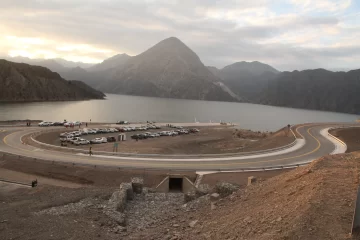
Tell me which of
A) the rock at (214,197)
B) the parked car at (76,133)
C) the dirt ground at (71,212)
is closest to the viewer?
the dirt ground at (71,212)

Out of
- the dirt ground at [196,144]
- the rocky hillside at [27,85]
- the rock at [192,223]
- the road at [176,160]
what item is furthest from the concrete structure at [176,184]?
the rocky hillside at [27,85]

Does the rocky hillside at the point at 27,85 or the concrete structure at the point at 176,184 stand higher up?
the rocky hillside at the point at 27,85

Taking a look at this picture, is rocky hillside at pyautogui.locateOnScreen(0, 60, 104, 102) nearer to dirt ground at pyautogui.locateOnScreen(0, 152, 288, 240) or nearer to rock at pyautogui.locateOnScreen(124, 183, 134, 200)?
dirt ground at pyautogui.locateOnScreen(0, 152, 288, 240)

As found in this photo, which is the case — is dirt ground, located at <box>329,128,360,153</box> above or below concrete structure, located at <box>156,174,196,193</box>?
above

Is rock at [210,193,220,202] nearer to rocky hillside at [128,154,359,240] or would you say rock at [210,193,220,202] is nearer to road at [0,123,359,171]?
rocky hillside at [128,154,359,240]

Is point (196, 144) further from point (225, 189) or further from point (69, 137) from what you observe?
point (225, 189)

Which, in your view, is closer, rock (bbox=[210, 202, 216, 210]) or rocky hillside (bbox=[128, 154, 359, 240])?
rocky hillside (bbox=[128, 154, 359, 240])

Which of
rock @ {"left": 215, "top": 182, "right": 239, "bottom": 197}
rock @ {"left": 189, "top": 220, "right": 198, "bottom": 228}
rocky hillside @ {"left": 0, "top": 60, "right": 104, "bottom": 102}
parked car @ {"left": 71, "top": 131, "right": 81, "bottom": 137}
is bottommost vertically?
parked car @ {"left": 71, "top": 131, "right": 81, "bottom": 137}

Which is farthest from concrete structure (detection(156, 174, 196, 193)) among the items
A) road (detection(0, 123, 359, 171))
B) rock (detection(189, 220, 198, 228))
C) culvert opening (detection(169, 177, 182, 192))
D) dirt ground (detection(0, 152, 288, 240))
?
rock (detection(189, 220, 198, 228))

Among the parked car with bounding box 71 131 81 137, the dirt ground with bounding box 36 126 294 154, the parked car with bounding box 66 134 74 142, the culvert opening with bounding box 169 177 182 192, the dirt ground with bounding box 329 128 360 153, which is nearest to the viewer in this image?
the culvert opening with bounding box 169 177 182 192

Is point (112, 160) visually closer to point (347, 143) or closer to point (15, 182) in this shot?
point (15, 182)

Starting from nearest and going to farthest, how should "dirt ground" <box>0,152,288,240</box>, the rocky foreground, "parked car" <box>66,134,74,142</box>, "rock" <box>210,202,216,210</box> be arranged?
the rocky foreground, "dirt ground" <box>0,152,288,240</box>, "rock" <box>210,202,216,210</box>, "parked car" <box>66,134,74,142</box>

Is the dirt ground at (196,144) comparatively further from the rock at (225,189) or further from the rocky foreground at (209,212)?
the rock at (225,189)
